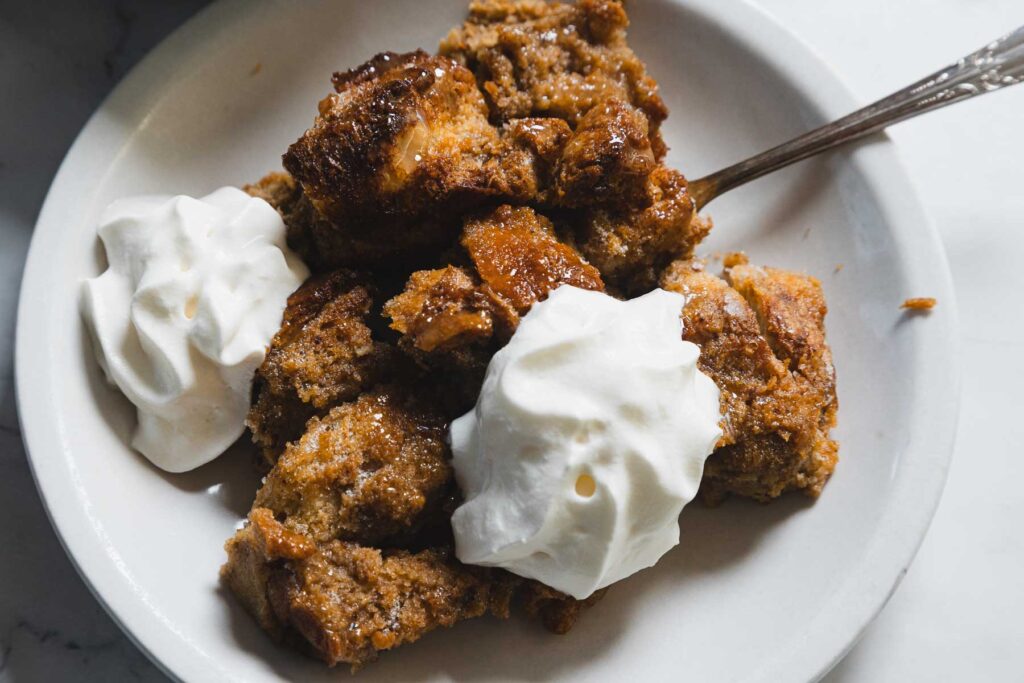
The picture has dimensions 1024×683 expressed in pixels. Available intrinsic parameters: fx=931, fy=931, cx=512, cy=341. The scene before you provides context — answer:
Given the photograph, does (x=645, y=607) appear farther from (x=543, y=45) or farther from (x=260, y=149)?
(x=260, y=149)

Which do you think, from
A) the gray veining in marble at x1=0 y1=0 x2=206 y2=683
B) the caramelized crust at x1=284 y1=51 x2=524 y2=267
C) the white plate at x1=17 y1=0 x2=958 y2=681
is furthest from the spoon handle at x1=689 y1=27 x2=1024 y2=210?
the gray veining in marble at x1=0 y1=0 x2=206 y2=683

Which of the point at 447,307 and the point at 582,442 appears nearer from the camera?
the point at 582,442

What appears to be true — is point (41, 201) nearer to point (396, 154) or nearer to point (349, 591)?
point (396, 154)

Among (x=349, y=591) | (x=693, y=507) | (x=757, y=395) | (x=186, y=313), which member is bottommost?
(x=693, y=507)

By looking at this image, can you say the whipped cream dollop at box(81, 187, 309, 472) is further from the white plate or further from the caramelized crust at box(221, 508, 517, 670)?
the caramelized crust at box(221, 508, 517, 670)

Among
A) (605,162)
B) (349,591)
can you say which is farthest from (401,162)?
(349,591)

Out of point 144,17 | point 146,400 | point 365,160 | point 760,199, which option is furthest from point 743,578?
point 144,17

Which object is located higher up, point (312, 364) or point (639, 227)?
point (639, 227)
